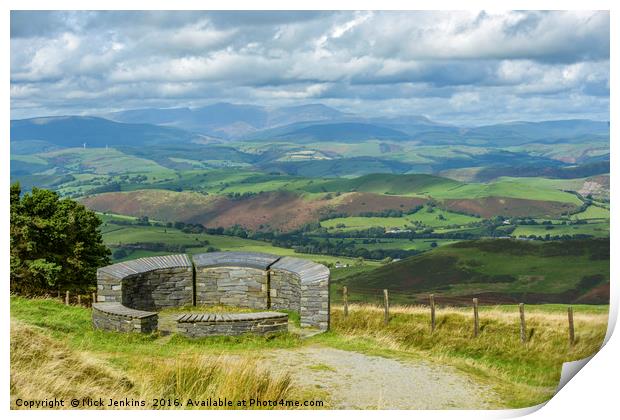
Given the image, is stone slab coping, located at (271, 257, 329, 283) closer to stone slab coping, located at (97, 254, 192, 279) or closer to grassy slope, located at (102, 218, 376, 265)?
stone slab coping, located at (97, 254, 192, 279)

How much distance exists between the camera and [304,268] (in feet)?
62.3

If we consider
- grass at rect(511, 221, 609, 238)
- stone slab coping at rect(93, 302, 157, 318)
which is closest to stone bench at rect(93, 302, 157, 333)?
stone slab coping at rect(93, 302, 157, 318)

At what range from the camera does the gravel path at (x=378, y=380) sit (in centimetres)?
1202

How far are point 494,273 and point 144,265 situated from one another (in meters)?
84.5

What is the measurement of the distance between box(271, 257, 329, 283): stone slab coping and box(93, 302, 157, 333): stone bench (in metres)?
4.09

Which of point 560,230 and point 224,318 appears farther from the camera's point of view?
point 560,230

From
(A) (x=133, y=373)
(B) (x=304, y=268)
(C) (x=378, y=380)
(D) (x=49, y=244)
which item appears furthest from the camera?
(D) (x=49, y=244)

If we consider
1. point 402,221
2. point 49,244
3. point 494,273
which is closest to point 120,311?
point 49,244

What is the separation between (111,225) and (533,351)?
141 m

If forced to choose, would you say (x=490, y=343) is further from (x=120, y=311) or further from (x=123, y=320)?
(x=120, y=311)

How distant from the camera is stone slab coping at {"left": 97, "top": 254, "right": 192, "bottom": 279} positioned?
1884 cm

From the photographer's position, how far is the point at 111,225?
150 m

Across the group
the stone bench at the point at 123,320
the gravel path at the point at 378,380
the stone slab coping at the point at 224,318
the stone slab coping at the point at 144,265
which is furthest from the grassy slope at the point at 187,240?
the gravel path at the point at 378,380
